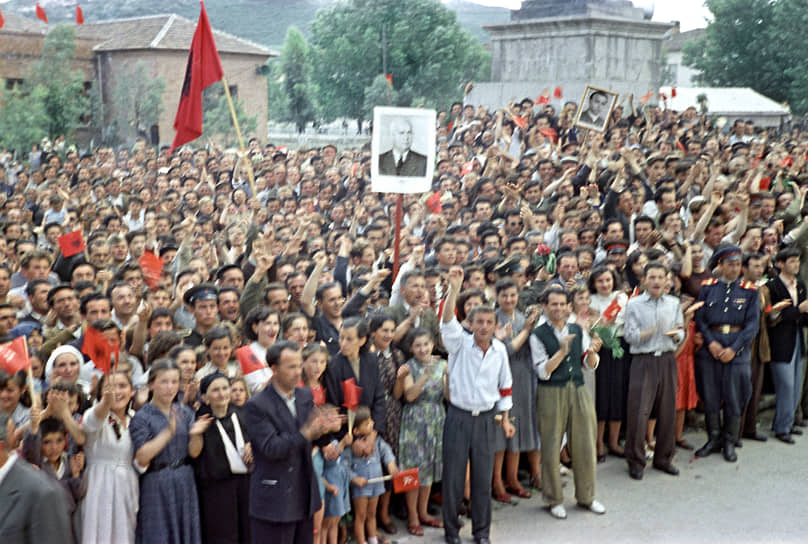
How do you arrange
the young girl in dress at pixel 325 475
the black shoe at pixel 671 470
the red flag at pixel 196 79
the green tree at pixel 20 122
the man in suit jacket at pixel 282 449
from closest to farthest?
the man in suit jacket at pixel 282 449
the young girl in dress at pixel 325 475
the black shoe at pixel 671 470
the red flag at pixel 196 79
the green tree at pixel 20 122

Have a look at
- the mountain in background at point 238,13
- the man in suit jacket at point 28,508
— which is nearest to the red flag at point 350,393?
the man in suit jacket at point 28,508

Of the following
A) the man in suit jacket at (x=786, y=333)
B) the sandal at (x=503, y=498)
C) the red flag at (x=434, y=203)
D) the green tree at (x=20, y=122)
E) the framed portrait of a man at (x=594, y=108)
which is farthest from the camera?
the green tree at (x=20, y=122)

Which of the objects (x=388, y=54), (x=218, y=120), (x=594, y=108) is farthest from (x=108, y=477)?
(x=388, y=54)

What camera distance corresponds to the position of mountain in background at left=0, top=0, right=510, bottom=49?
103 metres

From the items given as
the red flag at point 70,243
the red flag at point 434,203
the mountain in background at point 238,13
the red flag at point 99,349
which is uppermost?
the mountain in background at point 238,13

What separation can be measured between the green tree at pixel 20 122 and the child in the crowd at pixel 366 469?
904 inches

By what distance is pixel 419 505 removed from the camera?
6430 millimetres

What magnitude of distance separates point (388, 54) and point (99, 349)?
30.2 m

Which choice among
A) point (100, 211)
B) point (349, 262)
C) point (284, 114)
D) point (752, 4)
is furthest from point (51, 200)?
point (752, 4)

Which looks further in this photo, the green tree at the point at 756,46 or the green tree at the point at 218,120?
the green tree at the point at 756,46

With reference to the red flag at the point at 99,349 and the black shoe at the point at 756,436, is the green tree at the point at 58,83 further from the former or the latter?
the black shoe at the point at 756,436

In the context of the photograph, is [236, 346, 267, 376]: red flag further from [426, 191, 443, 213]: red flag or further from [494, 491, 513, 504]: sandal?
[426, 191, 443, 213]: red flag

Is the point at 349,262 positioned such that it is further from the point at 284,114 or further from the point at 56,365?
the point at 284,114

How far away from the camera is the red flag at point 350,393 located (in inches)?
220
